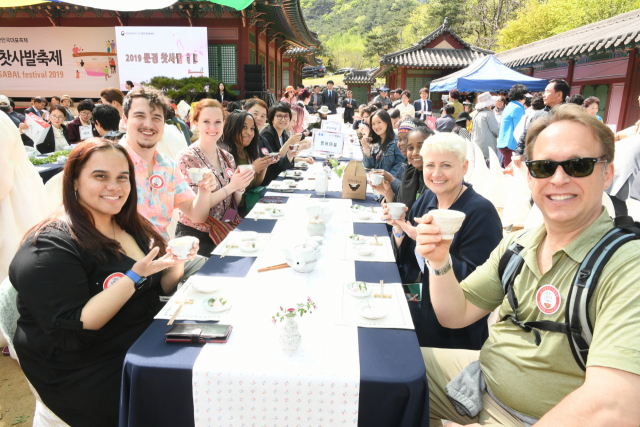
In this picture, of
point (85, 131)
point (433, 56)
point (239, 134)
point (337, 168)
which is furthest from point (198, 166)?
point (433, 56)

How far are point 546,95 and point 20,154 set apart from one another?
6.00 meters

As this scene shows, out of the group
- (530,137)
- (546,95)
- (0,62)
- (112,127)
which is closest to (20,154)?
(112,127)

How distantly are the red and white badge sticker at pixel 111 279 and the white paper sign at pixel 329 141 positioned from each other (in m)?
3.01

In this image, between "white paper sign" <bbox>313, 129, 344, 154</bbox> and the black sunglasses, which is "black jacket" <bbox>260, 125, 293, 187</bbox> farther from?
the black sunglasses

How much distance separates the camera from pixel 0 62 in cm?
1216

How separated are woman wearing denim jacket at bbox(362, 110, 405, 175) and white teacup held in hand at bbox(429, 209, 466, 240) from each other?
3030 millimetres

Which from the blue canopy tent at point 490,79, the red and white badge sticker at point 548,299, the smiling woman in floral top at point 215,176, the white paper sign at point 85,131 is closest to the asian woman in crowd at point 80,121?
the white paper sign at point 85,131

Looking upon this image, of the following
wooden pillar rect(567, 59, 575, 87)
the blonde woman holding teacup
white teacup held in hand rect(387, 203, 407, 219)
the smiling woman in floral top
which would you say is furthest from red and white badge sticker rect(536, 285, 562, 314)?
wooden pillar rect(567, 59, 575, 87)

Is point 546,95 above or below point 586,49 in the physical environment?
below

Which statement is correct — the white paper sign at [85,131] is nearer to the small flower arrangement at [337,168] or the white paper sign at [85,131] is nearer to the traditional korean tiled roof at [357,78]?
the small flower arrangement at [337,168]

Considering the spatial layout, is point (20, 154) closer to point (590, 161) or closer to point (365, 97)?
point (590, 161)

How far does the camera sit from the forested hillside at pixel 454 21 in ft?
64.3

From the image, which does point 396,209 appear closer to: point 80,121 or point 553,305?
point 553,305

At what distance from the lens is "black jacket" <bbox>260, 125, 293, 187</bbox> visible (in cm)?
442
